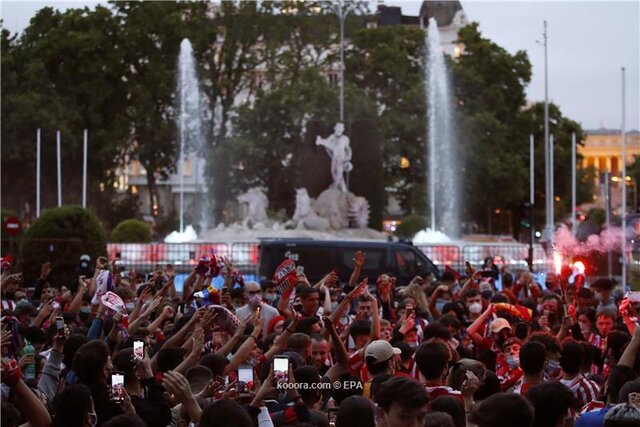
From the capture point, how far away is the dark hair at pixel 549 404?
649 centimetres

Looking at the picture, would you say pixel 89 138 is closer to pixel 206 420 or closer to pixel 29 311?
pixel 29 311

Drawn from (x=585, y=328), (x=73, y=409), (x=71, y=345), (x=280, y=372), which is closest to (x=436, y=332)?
(x=585, y=328)

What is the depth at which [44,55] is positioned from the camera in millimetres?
63969

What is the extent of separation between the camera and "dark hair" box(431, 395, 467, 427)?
694 cm

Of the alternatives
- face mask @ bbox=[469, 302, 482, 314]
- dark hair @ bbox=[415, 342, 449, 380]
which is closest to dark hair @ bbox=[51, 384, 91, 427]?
dark hair @ bbox=[415, 342, 449, 380]

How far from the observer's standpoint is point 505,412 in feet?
19.0

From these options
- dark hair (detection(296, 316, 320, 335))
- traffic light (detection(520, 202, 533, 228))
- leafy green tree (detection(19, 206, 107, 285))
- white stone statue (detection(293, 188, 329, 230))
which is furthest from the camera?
white stone statue (detection(293, 188, 329, 230))

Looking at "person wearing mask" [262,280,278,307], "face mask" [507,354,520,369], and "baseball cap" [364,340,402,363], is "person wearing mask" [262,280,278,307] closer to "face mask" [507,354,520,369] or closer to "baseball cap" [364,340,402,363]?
"face mask" [507,354,520,369]

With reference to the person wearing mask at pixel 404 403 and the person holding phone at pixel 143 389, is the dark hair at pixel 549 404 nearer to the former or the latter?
the person wearing mask at pixel 404 403

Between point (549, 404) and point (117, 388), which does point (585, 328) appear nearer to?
point (549, 404)

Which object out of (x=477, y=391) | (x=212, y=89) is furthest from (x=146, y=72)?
(x=477, y=391)

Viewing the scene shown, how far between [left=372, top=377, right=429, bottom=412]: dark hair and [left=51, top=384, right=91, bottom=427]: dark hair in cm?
135

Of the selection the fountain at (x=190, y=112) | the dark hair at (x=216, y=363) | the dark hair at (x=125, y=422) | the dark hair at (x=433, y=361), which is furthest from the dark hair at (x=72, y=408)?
the fountain at (x=190, y=112)

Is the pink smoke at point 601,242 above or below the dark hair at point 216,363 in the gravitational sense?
above
